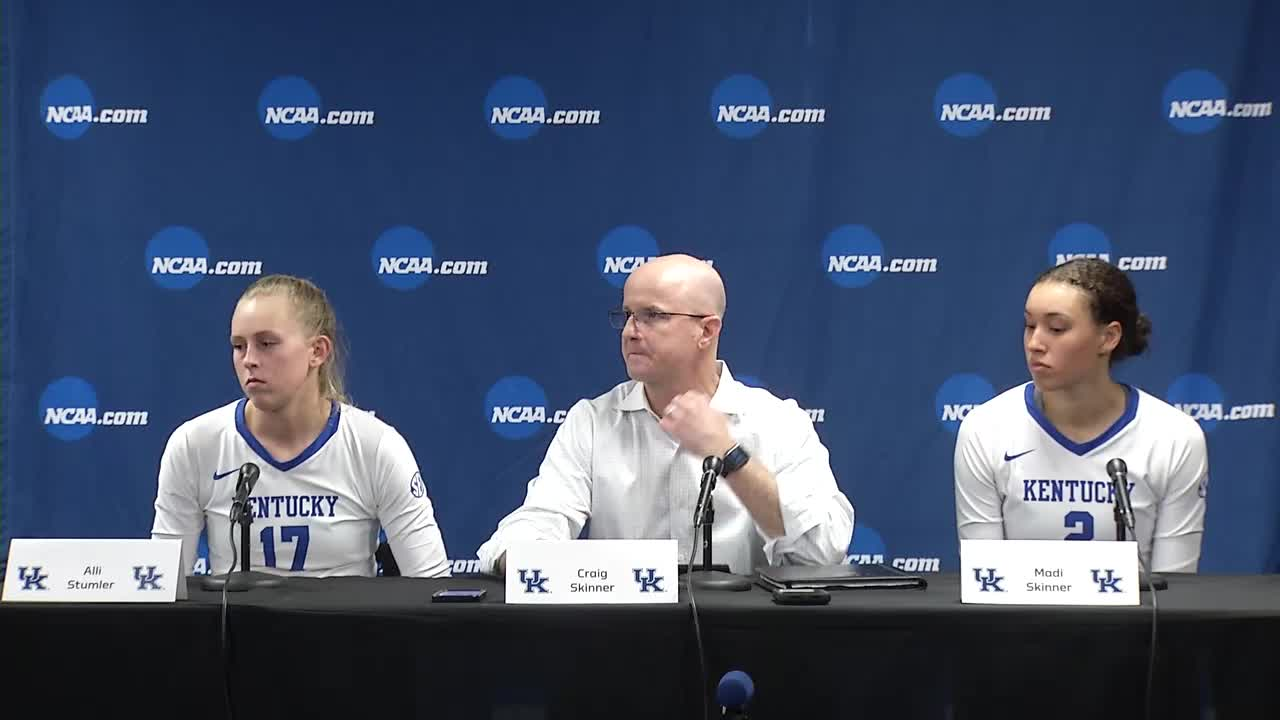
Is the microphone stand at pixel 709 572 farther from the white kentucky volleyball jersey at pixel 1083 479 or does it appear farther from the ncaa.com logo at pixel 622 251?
the ncaa.com logo at pixel 622 251

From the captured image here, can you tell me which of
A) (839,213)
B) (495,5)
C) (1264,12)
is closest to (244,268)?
(495,5)

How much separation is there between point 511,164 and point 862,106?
1.20 metres

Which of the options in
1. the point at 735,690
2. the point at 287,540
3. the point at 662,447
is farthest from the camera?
the point at 662,447

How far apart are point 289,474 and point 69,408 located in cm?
161

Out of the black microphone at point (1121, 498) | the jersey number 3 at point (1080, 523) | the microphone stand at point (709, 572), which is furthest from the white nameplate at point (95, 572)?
the jersey number 3 at point (1080, 523)

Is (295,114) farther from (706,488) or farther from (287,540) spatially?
(706,488)

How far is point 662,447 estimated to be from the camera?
2.89m

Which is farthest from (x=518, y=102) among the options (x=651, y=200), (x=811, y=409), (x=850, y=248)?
(x=811, y=409)

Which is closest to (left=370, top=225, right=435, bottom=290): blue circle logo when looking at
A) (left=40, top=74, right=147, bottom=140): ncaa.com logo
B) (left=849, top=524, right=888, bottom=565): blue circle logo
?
(left=40, top=74, right=147, bottom=140): ncaa.com logo

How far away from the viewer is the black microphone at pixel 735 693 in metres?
1.87

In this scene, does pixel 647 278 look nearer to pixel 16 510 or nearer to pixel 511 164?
pixel 511 164

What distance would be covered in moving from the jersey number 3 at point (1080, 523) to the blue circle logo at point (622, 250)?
5.64ft

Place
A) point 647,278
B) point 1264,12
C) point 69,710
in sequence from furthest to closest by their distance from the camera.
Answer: point 1264,12, point 647,278, point 69,710

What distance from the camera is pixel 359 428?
9.48ft
